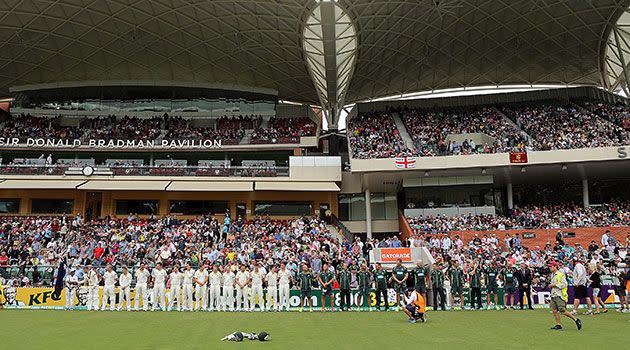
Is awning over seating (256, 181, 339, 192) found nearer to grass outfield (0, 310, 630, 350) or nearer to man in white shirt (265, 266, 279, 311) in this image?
man in white shirt (265, 266, 279, 311)

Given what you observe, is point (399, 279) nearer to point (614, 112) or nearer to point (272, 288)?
point (272, 288)

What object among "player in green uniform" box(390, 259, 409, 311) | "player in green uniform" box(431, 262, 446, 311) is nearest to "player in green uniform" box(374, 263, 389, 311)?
"player in green uniform" box(390, 259, 409, 311)

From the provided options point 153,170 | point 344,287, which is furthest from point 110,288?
point 153,170

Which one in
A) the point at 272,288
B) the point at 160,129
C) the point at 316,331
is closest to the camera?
the point at 316,331

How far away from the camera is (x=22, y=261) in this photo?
26234 mm

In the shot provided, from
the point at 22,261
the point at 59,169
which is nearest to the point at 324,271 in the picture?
the point at 22,261

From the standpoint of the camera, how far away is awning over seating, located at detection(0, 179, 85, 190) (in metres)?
37.5

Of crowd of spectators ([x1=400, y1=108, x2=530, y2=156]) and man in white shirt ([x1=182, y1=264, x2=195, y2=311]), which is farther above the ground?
crowd of spectators ([x1=400, y1=108, x2=530, y2=156])

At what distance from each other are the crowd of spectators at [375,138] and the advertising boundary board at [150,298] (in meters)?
16.9

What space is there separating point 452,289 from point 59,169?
103 feet

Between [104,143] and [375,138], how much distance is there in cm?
2135

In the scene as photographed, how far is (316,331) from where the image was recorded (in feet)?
39.7

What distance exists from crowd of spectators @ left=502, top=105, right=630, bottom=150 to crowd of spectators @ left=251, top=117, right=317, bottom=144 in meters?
17.0

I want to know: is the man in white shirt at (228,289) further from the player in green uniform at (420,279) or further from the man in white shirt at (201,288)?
the player in green uniform at (420,279)
